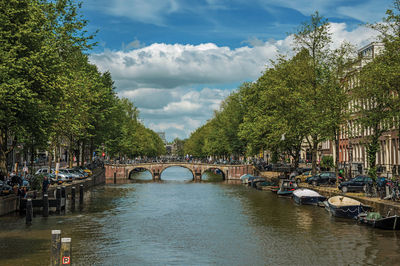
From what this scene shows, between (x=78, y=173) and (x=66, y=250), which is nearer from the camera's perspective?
(x=66, y=250)

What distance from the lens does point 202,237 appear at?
33.8 metres

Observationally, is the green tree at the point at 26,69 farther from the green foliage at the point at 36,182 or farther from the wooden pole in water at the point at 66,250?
the wooden pole in water at the point at 66,250

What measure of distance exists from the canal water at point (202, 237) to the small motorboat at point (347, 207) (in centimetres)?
94

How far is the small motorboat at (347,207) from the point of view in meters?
40.0

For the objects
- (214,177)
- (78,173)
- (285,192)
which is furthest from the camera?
(214,177)

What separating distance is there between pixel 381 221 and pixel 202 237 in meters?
12.2

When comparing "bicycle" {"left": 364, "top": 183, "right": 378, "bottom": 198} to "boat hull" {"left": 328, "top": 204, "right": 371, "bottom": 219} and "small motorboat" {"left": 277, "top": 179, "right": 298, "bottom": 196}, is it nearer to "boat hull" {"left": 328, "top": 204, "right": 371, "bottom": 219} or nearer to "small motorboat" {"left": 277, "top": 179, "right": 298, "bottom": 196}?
"boat hull" {"left": 328, "top": 204, "right": 371, "bottom": 219}

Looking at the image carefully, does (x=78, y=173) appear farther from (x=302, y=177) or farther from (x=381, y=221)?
(x=381, y=221)

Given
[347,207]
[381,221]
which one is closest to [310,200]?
[347,207]

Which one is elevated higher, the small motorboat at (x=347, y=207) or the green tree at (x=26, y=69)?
the green tree at (x=26, y=69)

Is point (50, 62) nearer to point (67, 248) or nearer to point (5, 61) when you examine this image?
point (5, 61)

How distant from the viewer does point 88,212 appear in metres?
45.9

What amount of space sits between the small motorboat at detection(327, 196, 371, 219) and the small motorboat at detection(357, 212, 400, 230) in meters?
2.87

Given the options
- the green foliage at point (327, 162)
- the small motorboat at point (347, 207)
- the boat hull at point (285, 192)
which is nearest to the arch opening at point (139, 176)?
the green foliage at point (327, 162)
